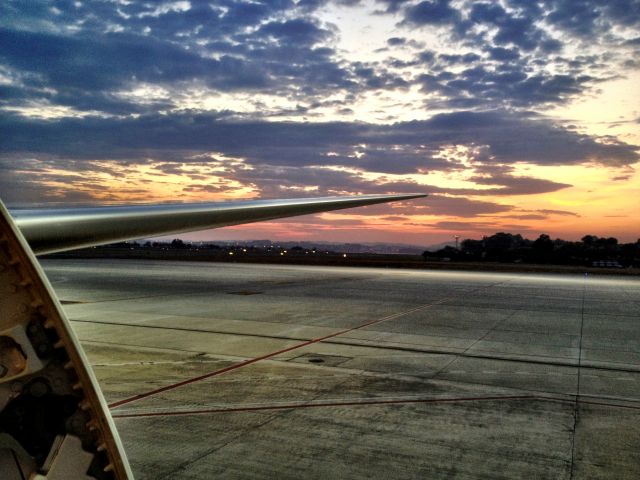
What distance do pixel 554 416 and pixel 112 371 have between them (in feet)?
23.2

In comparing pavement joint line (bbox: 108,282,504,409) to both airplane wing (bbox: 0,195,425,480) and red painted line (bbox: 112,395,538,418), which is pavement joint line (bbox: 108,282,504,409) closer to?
red painted line (bbox: 112,395,538,418)

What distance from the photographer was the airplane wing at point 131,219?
2.48m

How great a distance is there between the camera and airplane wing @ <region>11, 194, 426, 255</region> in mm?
2479

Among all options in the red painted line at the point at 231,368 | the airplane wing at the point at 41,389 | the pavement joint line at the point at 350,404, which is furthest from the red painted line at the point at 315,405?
the airplane wing at the point at 41,389

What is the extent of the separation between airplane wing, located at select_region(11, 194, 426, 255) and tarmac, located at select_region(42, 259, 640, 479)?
2877 mm

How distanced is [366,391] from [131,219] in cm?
620

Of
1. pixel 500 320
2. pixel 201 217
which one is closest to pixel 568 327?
pixel 500 320

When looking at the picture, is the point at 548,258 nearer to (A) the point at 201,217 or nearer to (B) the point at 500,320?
(B) the point at 500,320

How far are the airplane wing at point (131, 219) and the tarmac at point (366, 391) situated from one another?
2.88 meters

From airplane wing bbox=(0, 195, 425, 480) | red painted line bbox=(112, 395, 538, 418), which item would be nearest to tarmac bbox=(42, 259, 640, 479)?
red painted line bbox=(112, 395, 538, 418)

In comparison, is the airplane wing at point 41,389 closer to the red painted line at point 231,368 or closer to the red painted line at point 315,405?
the red painted line at point 315,405

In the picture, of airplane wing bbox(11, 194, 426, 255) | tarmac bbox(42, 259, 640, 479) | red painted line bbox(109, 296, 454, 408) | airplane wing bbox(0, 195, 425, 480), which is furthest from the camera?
red painted line bbox(109, 296, 454, 408)

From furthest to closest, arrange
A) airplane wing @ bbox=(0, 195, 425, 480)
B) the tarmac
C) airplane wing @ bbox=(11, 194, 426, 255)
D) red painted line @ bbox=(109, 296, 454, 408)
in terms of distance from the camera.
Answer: red painted line @ bbox=(109, 296, 454, 408)
the tarmac
airplane wing @ bbox=(11, 194, 426, 255)
airplane wing @ bbox=(0, 195, 425, 480)

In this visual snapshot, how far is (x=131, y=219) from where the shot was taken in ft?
9.77
